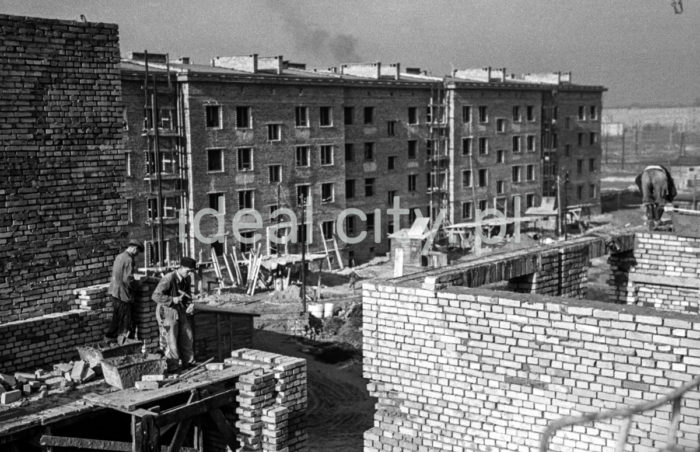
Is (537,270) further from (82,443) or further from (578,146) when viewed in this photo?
(578,146)

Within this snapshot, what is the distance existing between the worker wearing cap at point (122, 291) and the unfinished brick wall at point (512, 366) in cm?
388

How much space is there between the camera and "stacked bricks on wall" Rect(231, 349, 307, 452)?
916 centimetres

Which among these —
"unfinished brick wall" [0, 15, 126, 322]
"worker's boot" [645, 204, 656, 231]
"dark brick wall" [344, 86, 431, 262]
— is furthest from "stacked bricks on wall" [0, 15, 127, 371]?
"dark brick wall" [344, 86, 431, 262]

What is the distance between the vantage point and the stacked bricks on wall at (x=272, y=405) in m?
9.16

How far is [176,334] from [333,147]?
30.4 metres

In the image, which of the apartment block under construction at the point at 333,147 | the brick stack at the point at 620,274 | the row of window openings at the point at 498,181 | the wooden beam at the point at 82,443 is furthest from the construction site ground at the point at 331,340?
the brick stack at the point at 620,274

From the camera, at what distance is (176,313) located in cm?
984

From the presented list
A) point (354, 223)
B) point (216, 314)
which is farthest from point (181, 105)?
point (216, 314)

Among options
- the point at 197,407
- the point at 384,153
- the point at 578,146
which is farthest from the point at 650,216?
the point at 578,146

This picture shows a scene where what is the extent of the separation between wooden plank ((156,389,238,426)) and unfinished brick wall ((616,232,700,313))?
18.6 ft

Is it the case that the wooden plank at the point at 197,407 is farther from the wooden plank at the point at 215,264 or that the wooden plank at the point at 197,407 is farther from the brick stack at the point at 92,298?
the wooden plank at the point at 215,264

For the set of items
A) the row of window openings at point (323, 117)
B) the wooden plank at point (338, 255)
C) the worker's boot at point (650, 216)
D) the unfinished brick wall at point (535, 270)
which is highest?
the row of window openings at point (323, 117)

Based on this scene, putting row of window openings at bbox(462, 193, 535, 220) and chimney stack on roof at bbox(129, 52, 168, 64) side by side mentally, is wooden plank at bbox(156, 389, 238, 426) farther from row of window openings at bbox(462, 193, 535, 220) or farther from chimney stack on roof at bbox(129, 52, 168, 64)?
row of window openings at bbox(462, 193, 535, 220)

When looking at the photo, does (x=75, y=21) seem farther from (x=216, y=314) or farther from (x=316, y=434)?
(x=316, y=434)
